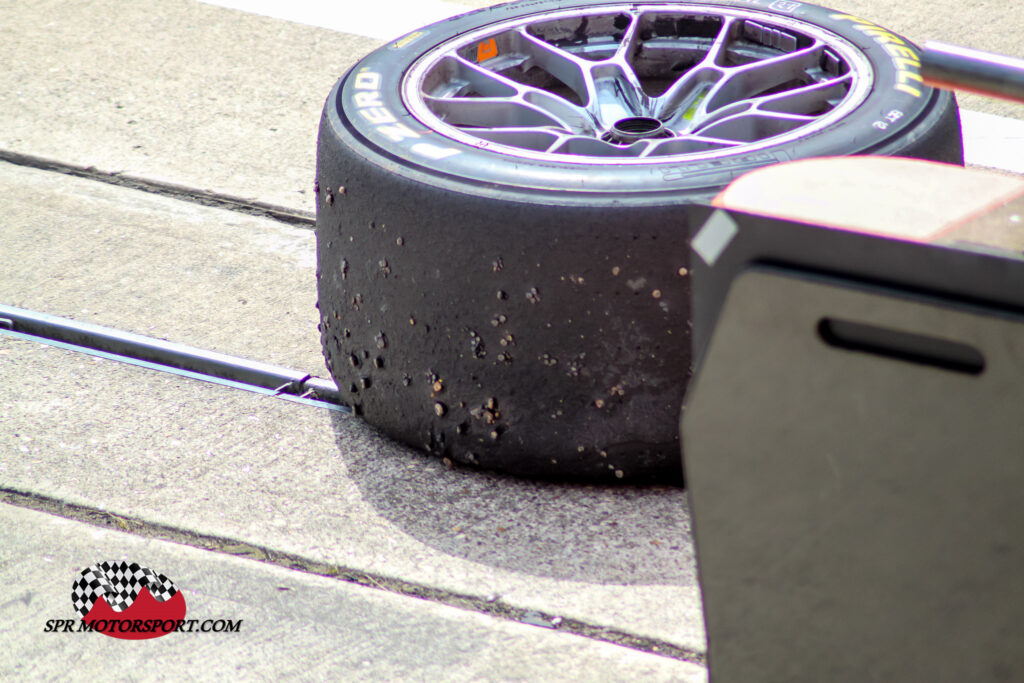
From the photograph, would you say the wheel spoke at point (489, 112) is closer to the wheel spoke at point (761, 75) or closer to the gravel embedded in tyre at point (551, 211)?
the gravel embedded in tyre at point (551, 211)

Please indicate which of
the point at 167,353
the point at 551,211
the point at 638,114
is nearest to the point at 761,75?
the point at 638,114

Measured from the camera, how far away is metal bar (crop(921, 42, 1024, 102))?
1.05m

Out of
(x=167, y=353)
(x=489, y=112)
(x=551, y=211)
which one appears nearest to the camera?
(x=551, y=211)

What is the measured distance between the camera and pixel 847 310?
100 centimetres

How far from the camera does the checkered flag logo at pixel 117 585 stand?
2.08 m

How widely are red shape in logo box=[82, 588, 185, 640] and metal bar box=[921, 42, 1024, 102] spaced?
1.51 meters

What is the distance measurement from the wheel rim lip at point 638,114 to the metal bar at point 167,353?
0.65m

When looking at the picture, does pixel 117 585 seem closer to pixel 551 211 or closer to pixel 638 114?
pixel 551 211

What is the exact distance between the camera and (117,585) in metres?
2.12

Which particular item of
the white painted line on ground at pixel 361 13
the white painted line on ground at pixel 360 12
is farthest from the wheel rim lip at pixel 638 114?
the white painted line on ground at pixel 360 12

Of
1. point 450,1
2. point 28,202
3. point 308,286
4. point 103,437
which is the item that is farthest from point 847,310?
point 450,1

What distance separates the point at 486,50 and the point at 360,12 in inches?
92.0

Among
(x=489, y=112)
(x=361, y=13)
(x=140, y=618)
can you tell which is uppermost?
(x=489, y=112)

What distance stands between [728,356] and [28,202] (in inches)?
120
